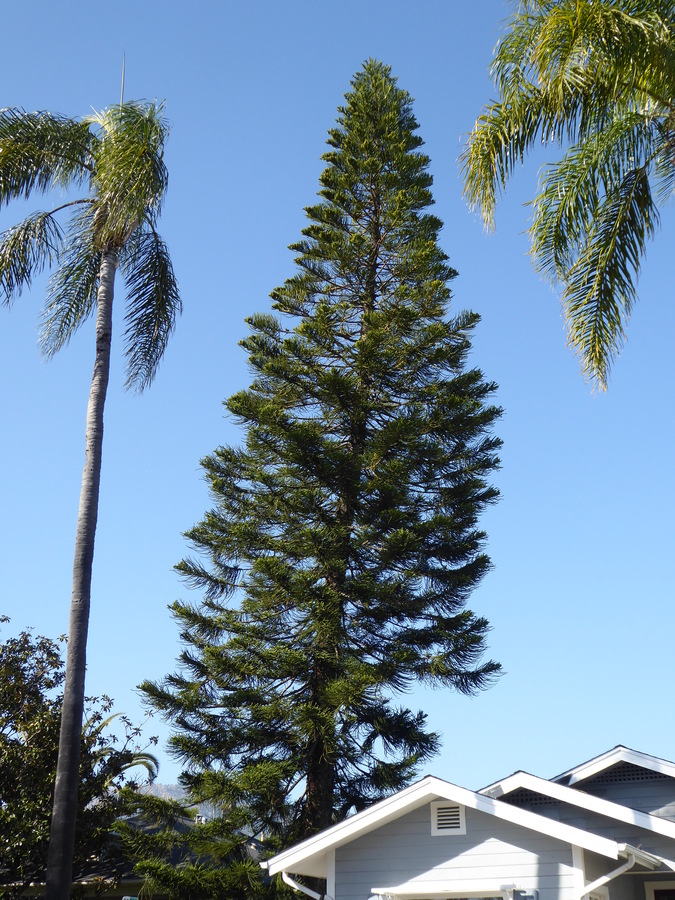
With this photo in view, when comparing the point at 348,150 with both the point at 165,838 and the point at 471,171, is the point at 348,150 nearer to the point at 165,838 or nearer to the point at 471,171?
the point at 471,171

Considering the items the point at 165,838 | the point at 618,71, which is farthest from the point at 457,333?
the point at 165,838

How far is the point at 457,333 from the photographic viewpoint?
1764 centimetres

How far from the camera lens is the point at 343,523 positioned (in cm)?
1580

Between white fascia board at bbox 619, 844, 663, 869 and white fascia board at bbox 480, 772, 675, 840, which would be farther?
white fascia board at bbox 480, 772, 675, 840

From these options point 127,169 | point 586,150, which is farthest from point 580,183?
point 127,169

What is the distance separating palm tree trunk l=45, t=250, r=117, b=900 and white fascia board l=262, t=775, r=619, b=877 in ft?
7.09

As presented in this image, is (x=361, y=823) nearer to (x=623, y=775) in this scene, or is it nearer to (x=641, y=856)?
(x=641, y=856)

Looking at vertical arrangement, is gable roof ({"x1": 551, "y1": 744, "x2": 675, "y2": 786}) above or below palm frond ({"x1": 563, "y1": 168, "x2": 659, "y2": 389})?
below

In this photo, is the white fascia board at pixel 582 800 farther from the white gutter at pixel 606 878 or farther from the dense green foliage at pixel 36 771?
the dense green foliage at pixel 36 771

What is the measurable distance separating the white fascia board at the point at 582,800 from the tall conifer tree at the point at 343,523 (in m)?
3.37

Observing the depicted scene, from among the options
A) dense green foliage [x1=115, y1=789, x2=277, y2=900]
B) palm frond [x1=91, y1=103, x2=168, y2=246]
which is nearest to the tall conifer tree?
dense green foliage [x1=115, y1=789, x2=277, y2=900]

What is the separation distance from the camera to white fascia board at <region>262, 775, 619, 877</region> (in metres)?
8.55

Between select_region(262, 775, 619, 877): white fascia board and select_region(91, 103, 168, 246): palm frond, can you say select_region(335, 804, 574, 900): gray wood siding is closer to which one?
select_region(262, 775, 619, 877): white fascia board

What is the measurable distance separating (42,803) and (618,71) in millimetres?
12464
